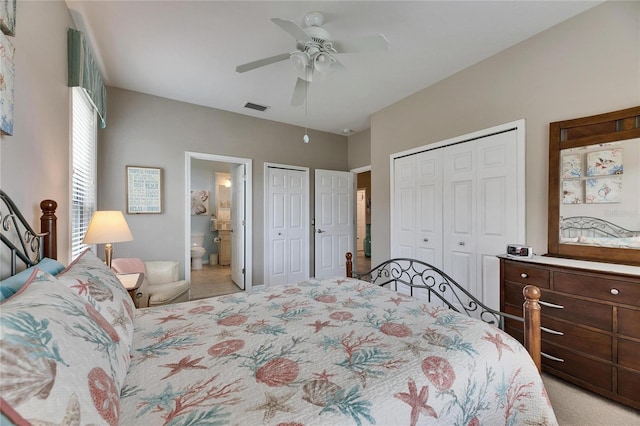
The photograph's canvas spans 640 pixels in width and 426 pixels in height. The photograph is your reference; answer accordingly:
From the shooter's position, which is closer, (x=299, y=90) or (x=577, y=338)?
(x=577, y=338)

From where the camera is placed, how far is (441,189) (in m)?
3.17

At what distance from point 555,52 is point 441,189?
4.93 ft

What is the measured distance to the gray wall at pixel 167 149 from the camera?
3.28m

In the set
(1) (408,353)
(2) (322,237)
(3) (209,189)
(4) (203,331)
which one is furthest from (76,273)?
(3) (209,189)

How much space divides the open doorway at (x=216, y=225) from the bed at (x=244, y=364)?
2697mm

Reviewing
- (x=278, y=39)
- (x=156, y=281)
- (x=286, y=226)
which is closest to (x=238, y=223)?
(x=286, y=226)

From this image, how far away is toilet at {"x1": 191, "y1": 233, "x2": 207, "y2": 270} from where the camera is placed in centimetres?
575

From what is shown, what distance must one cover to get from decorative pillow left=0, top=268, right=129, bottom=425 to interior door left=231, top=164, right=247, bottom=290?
3439 millimetres

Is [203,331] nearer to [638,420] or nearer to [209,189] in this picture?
[638,420]

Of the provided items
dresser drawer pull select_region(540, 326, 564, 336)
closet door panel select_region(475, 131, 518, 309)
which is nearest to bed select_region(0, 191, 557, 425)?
dresser drawer pull select_region(540, 326, 564, 336)

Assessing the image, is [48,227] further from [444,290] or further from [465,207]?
[465,207]

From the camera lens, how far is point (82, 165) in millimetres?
2461

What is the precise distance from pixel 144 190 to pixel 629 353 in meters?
4.60

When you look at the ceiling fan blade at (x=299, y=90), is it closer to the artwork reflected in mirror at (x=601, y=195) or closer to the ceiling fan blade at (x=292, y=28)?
the ceiling fan blade at (x=292, y=28)
